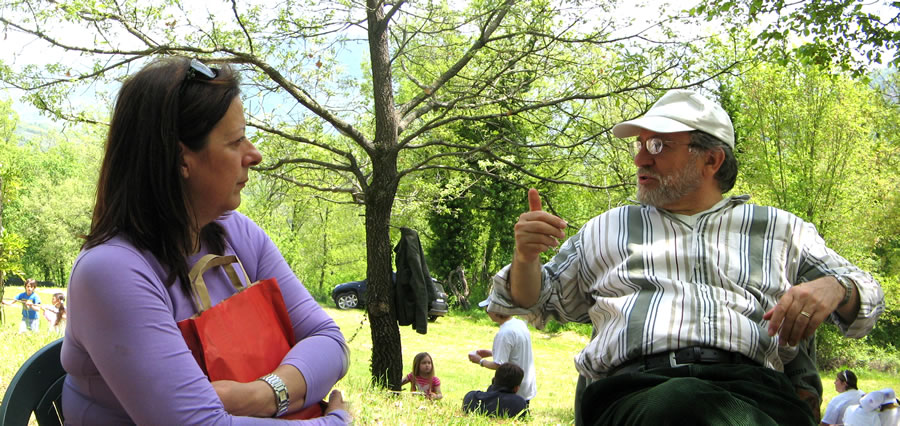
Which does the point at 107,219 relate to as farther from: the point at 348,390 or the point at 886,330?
the point at 886,330

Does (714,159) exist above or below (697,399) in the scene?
above

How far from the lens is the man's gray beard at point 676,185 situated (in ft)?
8.63

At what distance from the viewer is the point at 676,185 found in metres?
2.63

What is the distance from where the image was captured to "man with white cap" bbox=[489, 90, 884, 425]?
2125 mm

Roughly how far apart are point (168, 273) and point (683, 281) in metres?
1.71

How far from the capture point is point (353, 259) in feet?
118

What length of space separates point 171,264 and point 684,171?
185cm

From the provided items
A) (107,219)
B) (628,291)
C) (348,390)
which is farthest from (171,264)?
(348,390)

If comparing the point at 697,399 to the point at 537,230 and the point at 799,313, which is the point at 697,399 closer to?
A: the point at 799,313

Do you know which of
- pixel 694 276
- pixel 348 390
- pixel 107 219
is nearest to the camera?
pixel 107 219

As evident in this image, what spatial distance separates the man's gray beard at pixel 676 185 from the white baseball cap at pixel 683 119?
0.16 m

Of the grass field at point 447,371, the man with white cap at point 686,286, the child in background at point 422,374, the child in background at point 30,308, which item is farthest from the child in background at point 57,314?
the man with white cap at point 686,286

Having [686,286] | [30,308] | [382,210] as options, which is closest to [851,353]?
[382,210]

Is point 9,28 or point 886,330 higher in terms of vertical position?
point 9,28
